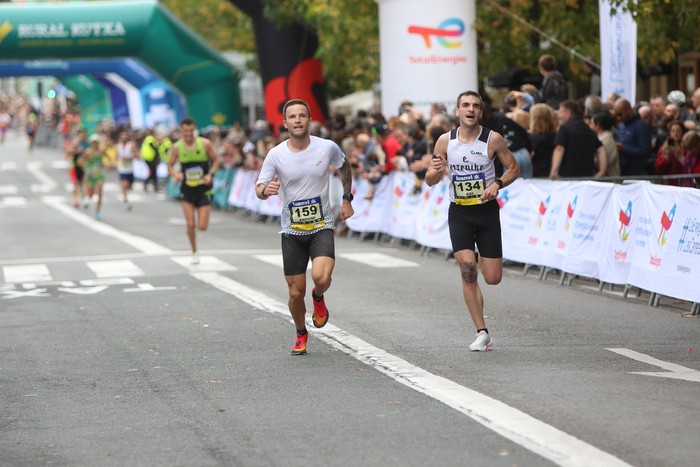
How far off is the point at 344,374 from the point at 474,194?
6.06 ft

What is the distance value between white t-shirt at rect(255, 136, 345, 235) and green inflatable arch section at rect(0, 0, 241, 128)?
28.7m

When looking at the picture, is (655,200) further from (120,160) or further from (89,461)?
(120,160)

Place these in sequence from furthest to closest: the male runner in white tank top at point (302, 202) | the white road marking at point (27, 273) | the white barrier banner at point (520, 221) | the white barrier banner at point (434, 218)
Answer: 1. the white barrier banner at point (434, 218)
2. the white road marking at point (27, 273)
3. the white barrier banner at point (520, 221)
4. the male runner in white tank top at point (302, 202)

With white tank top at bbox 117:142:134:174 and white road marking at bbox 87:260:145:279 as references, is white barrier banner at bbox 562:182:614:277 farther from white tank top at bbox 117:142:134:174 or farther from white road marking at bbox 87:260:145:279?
white tank top at bbox 117:142:134:174

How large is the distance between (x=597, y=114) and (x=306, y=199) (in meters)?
7.56

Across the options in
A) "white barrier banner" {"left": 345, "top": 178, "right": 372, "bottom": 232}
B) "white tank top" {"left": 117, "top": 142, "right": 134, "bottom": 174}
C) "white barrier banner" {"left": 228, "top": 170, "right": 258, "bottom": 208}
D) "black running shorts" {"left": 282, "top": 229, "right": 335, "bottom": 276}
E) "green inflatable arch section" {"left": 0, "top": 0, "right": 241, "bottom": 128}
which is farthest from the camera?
"white tank top" {"left": 117, "top": 142, "right": 134, "bottom": 174}

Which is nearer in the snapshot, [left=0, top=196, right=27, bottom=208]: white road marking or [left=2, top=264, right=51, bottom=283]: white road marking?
[left=2, top=264, right=51, bottom=283]: white road marking

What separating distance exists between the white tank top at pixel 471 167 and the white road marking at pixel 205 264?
7824 millimetres

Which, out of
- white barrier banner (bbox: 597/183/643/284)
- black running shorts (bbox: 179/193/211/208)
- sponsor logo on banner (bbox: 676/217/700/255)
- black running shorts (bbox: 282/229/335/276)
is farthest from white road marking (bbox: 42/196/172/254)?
black running shorts (bbox: 282/229/335/276)

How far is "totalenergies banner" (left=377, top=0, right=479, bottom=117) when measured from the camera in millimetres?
25219

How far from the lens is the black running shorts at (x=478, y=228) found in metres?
10.7

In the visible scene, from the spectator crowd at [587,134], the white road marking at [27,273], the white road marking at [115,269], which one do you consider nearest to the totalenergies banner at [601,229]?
the spectator crowd at [587,134]

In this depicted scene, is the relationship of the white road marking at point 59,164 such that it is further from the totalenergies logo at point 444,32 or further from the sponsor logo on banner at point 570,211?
the sponsor logo on banner at point 570,211

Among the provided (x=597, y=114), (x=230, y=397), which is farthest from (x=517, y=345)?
(x=597, y=114)
